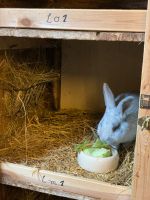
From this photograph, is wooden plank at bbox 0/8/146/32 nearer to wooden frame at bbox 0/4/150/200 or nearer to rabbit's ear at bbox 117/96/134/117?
wooden frame at bbox 0/4/150/200

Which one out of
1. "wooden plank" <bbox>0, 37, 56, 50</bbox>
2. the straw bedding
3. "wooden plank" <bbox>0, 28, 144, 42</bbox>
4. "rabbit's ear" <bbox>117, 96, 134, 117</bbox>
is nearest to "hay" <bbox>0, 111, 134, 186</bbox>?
the straw bedding

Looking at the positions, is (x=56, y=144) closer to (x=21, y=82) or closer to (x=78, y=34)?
(x=21, y=82)

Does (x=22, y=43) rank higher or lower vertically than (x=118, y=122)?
higher

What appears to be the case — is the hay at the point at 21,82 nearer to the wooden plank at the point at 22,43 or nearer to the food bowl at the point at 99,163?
the wooden plank at the point at 22,43

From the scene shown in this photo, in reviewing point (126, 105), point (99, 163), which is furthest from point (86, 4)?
point (99, 163)

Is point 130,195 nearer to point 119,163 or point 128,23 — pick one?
point 119,163

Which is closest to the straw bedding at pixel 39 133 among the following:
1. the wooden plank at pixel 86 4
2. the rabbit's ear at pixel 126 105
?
the rabbit's ear at pixel 126 105

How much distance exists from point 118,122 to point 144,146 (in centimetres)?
20

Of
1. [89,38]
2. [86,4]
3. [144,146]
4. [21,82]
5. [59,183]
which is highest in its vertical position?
[86,4]

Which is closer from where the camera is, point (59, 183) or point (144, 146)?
point (144, 146)

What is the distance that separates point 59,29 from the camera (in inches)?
27.0

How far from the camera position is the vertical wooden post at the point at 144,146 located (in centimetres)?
62

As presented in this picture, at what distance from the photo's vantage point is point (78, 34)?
0.67 metres

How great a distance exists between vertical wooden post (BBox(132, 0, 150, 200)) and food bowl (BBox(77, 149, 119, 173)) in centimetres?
13
